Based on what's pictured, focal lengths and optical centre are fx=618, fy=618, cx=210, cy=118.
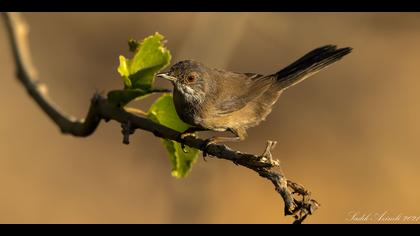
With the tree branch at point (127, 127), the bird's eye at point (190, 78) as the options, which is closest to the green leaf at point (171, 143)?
the tree branch at point (127, 127)

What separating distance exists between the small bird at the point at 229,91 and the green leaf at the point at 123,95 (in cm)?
201

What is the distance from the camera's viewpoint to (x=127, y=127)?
9.05 ft

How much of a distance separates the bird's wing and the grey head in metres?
0.20

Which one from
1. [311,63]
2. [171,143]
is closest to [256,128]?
[311,63]

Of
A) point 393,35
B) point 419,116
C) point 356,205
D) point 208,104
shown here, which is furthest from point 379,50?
point 208,104

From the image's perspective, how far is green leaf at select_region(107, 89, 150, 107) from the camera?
2.81 m

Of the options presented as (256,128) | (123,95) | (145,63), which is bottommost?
(256,128)

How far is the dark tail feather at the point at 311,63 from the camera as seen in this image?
5.86 meters

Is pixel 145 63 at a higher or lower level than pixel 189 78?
higher

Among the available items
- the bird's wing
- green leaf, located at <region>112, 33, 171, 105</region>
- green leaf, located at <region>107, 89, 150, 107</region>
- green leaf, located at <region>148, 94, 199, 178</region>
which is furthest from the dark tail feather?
green leaf, located at <region>107, 89, 150, 107</region>

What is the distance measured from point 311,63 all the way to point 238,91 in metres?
0.79

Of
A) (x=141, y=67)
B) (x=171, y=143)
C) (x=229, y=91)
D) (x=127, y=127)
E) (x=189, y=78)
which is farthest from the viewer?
(x=229, y=91)

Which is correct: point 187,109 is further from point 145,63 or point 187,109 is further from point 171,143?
point 145,63

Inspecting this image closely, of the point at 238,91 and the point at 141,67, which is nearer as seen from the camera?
the point at 141,67
